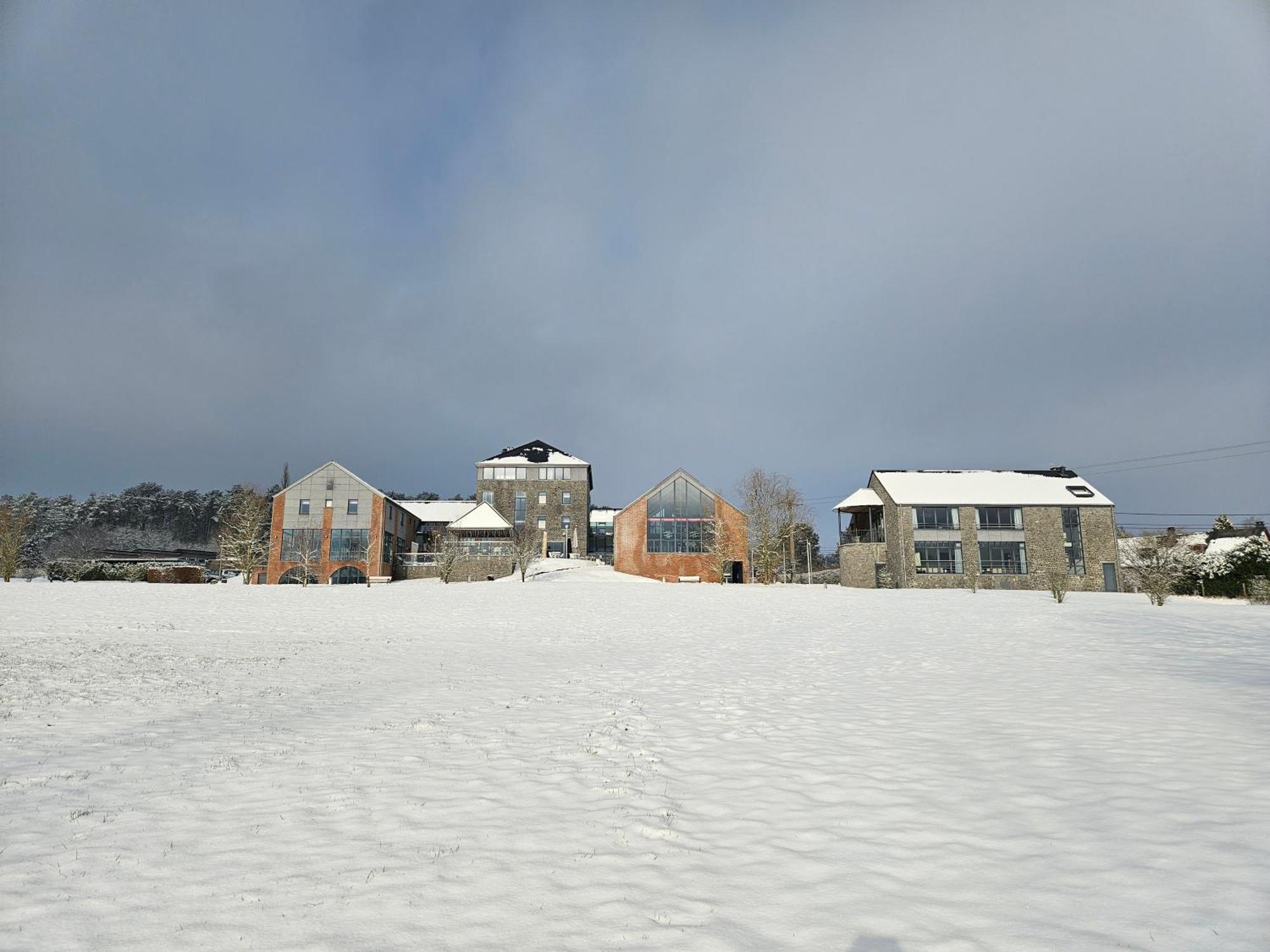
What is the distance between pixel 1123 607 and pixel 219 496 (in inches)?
5573

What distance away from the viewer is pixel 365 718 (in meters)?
9.54

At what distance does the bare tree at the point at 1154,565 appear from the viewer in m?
27.2

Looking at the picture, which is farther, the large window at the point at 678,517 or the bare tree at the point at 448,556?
the large window at the point at 678,517

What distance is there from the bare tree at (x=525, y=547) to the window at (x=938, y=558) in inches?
1236

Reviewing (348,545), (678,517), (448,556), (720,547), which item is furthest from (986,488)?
(348,545)

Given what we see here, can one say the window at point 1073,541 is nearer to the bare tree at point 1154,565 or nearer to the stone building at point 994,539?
the stone building at point 994,539

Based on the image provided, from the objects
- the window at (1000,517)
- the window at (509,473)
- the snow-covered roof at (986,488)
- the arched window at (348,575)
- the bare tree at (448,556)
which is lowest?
the arched window at (348,575)

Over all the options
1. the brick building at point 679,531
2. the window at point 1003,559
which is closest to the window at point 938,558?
the window at point 1003,559

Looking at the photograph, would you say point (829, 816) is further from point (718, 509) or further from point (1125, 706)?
point (718, 509)

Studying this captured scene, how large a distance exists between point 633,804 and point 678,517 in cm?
4990

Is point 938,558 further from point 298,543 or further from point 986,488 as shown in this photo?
point 298,543

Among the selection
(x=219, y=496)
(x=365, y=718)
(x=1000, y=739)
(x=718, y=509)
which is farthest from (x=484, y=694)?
(x=219, y=496)

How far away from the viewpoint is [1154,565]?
1531 inches

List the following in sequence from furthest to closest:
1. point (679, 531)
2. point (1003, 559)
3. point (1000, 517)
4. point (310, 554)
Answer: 1. point (310, 554)
2. point (679, 531)
3. point (1000, 517)
4. point (1003, 559)
